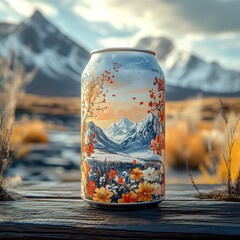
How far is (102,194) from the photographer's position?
1.60m

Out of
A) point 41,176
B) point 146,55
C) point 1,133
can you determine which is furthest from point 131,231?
point 41,176

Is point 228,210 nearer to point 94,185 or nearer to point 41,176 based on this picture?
point 94,185

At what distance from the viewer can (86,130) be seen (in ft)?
5.41

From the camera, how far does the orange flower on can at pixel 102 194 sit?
1592 mm

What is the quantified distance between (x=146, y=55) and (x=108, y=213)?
0.54 metres

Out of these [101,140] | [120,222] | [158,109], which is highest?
[158,109]

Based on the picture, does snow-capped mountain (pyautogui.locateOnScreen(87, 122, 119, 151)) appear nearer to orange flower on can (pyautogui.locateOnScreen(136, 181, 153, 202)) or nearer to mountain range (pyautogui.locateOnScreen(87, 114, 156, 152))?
mountain range (pyautogui.locateOnScreen(87, 114, 156, 152))

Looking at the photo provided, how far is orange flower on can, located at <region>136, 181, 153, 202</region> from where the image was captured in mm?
1592

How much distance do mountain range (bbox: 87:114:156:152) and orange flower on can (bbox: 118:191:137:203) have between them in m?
0.15

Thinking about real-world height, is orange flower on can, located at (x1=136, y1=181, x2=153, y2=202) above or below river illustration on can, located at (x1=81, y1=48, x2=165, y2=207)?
below

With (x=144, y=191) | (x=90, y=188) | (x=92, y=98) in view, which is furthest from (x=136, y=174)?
(x=92, y=98)

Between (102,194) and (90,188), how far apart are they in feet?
0.18

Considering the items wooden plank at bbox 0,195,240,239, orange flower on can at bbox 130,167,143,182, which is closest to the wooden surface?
wooden plank at bbox 0,195,240,239

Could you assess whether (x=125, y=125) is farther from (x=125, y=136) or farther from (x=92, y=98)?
(x=92, y=98)
